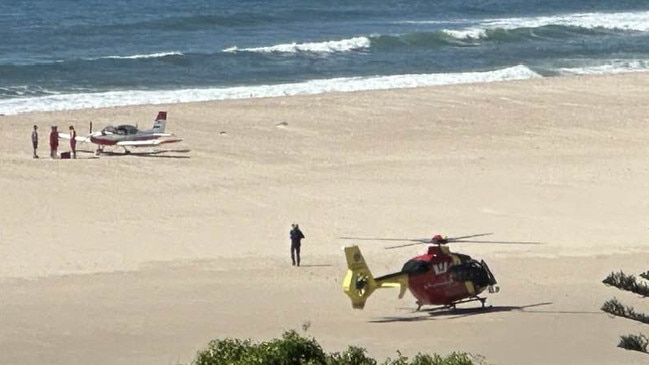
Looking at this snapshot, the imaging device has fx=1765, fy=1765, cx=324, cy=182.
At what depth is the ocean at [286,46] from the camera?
4462cm

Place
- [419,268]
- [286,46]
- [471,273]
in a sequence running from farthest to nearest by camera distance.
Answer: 1. [286,46]
2. [471,273]
3. [419,268]

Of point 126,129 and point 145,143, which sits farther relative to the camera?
point 126,129

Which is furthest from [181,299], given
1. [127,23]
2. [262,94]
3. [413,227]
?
[127,23]

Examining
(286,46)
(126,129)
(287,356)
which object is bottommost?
(126,129)

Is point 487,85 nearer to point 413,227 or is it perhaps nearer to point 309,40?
point 309,40

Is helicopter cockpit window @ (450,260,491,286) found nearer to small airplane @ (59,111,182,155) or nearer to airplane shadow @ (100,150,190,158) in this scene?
airplane shadow @ (100,150,190,158)

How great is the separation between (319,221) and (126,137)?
746 centimetres

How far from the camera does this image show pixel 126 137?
33.9 meters

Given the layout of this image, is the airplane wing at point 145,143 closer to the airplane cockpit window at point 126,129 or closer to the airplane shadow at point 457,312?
the airplane cockpit window at point 126,129

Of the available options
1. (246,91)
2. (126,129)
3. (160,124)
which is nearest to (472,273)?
(126,129)

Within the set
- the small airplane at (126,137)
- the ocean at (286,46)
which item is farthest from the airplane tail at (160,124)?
the ocean at (286,46)

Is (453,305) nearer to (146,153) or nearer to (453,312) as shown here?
(453,312)

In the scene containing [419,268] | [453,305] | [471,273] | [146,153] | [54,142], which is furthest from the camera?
[146,153]

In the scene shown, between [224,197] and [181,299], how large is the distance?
20.5ft
